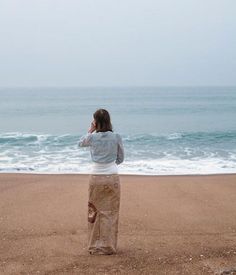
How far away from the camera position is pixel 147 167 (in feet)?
46.4

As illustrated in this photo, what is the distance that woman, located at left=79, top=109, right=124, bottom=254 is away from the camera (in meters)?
5.41

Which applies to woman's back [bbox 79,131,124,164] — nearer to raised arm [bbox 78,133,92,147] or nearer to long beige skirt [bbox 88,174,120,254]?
raised arm [bbox 78,133,92,147]

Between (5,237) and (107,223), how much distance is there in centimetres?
170

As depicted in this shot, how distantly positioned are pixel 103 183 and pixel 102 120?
0.73m

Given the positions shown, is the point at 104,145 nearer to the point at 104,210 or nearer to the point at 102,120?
the point at 102,120

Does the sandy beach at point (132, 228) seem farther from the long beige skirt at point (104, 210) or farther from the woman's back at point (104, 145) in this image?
the woman's back at point (104, 145)

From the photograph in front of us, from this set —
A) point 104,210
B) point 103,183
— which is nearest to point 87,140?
point 103,183

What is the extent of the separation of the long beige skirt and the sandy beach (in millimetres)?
187

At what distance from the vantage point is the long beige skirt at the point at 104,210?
5504mm

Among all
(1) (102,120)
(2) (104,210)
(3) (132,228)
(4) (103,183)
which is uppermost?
(1) (102,120)

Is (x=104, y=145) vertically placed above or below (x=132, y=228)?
above

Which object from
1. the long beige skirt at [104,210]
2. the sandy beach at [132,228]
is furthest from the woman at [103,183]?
the sandy beach at [132,228]

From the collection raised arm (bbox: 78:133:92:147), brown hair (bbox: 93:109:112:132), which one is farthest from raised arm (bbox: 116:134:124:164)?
raised arm (bbox: 78:133:92:147)

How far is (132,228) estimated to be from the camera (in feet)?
22.7
